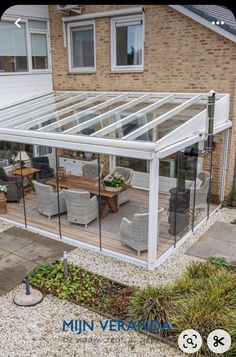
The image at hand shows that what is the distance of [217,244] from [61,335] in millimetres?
3954

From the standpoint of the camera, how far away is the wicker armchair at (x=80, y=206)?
755 centimetres

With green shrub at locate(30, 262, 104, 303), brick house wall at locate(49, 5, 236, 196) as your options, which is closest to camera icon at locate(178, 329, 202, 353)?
green shrub at locate(30, 262, 104, 303)

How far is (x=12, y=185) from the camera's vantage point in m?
9.48

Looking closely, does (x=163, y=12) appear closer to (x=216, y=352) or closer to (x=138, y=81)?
(x=138, y=81)

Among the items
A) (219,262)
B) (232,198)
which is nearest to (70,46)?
(232,198)

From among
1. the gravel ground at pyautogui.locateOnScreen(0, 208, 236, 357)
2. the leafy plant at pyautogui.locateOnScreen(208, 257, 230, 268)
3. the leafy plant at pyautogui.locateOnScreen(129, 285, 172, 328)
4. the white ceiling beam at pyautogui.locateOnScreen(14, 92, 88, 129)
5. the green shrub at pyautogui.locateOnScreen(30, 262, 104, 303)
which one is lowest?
the gravel ground at pyautogui.locateOnScreen(0, 208, 236, 357)

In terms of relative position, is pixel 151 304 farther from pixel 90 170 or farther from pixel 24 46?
pixel 24 46

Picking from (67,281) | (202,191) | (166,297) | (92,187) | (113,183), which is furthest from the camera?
(92,187)

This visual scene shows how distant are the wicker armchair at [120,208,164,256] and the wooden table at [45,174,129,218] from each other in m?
1.58

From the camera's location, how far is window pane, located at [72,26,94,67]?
10572 millimetres

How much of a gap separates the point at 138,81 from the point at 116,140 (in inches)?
165

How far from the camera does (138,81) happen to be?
976 cm

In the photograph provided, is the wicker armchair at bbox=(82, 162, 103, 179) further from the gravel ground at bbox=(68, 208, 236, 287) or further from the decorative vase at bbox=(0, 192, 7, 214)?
the gravel ground at bbox=(68, 208, 236, 287)

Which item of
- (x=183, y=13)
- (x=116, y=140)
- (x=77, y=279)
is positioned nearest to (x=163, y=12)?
(x=183, y=13)
